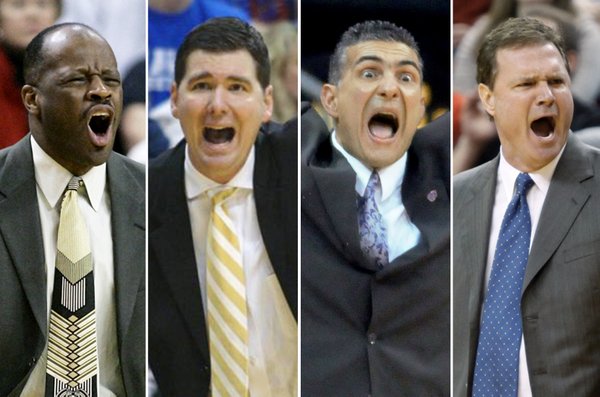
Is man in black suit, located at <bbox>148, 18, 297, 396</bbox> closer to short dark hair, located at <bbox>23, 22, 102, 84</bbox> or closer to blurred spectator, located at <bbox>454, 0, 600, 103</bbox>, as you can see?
short dark hair, located at <bbox>23, 22, 102, 84</bbox>

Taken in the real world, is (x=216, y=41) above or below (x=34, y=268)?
above

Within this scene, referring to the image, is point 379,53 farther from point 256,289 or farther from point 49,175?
point 49,175

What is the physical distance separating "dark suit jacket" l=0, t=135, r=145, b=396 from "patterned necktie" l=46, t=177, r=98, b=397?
0.05 meters

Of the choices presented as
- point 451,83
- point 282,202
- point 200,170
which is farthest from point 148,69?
point 451,83

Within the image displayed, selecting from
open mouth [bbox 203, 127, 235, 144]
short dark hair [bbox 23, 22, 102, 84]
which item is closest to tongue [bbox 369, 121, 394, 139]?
open mouth [bbox 203, 127, 235, 144]

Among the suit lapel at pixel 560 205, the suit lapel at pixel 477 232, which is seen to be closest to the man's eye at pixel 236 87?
the suit lapel at pixel 477 232

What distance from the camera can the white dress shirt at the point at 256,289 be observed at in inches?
165

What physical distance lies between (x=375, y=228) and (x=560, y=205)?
70 centimetres

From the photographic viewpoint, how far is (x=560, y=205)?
4.17m

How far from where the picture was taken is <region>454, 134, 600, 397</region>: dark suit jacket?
409cm

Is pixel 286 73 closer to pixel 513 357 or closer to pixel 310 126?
pixel 310 126

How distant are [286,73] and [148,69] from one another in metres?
0.52

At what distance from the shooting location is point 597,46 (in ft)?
14.0

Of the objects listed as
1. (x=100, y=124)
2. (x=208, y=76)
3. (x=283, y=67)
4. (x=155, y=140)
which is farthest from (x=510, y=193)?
(x=100, y=124)
